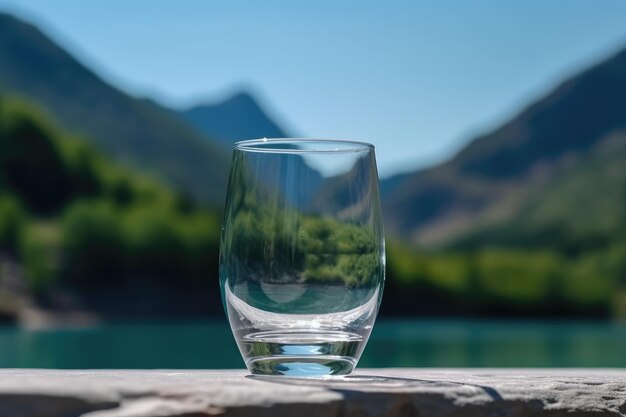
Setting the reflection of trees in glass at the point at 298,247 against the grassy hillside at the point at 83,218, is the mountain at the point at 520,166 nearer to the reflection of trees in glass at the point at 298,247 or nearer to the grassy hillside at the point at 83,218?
the grassy hillside at the point at 83,218

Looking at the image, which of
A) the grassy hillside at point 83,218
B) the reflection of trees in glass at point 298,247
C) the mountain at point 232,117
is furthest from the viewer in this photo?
the mountain at point 232,117

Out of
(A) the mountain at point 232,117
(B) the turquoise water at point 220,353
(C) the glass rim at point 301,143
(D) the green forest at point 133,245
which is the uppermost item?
(A) the mountain at point 232,117

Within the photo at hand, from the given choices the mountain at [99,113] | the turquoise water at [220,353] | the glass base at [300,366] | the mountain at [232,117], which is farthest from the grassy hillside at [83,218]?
the mountain at [232,117]

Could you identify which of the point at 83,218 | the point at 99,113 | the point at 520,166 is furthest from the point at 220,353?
the point at 520,166

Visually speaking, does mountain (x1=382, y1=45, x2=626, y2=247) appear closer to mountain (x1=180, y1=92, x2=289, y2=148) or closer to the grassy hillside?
mountain (x1=180, y1=92, x2=289, y2=148)

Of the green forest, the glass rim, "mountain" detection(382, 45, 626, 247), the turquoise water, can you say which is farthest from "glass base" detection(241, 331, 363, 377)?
"mountain" detection(382, 45, 626, 247)

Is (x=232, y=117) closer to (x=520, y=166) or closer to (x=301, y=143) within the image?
(x=520, y=166)

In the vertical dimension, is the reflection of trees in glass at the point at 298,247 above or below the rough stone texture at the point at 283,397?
above

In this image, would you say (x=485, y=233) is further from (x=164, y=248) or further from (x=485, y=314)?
(x=164, y=248)
